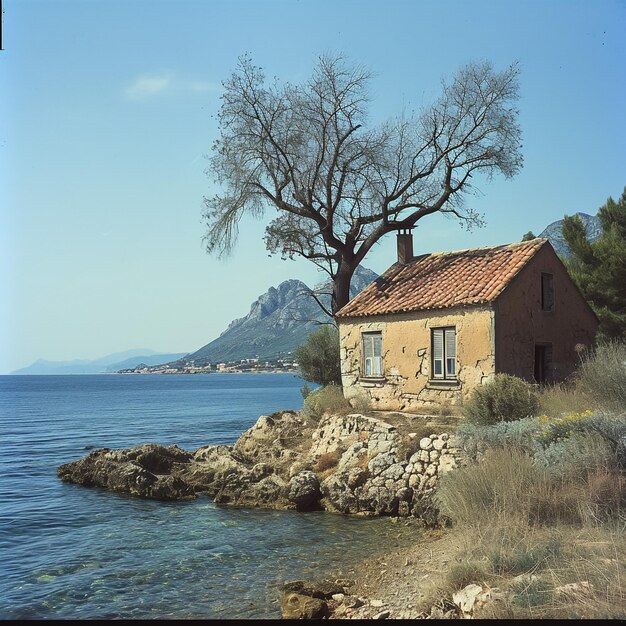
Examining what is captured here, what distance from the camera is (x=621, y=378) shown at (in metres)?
15.0

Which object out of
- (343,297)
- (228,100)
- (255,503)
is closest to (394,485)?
(255,503)

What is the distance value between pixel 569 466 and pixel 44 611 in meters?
8.66

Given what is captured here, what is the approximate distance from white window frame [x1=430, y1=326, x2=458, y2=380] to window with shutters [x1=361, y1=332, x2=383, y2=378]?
2179mm

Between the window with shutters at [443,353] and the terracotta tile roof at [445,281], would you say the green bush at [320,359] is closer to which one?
the terracotta tile roof at [445,281]

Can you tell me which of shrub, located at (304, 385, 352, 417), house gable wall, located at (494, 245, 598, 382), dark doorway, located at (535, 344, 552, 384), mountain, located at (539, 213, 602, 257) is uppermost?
mountain, located at (539, 213, 602, 257)

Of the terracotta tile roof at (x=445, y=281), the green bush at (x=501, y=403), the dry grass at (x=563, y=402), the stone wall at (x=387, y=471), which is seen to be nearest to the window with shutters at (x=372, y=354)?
the terracotta tile roof at (x=445, y=281)

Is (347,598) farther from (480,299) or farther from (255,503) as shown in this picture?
(480,299)

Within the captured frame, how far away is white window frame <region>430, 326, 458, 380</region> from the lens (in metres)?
19.2

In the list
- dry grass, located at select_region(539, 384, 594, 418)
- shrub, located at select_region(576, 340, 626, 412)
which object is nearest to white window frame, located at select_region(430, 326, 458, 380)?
dry grass, located at select_region(539, 384, 594, 418)

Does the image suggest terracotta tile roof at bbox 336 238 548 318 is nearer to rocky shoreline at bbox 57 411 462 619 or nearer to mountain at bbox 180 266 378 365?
rocky shoreline at bbox 57 411 462 619

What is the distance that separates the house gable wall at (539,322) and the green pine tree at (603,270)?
9.50 ft

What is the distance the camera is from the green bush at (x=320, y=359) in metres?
28.7

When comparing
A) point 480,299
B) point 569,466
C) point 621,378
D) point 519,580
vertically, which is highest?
point 480,299

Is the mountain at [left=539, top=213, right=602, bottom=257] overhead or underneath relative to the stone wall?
overhead
